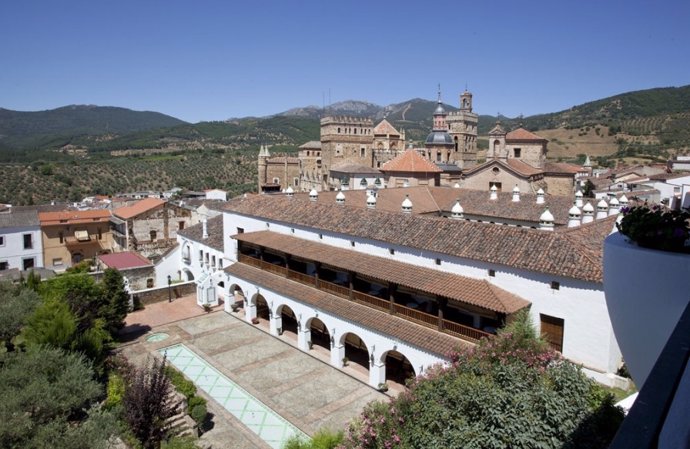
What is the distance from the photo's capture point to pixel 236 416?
1542 centimetres

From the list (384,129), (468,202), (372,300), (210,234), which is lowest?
(372,300)

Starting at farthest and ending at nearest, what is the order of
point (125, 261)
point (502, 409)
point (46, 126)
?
point (46, 126), point (125, 261), point (502, 409)

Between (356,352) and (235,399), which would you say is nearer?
(235,399)

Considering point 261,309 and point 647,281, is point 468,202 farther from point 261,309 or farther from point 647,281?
point 647,281

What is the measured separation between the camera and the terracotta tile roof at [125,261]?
30.3m

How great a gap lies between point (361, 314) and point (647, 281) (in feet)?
41.5

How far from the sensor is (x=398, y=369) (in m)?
18.3

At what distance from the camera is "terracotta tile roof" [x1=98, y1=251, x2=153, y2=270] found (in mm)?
30297

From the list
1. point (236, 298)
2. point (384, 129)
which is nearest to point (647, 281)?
point (236, 298)

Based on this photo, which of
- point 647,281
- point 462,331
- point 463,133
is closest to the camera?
point 647,281

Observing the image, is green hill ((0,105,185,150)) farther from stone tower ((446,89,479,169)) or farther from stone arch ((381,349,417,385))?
stone arch ((381,349,417,385))

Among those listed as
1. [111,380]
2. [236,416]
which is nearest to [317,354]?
[236,416]

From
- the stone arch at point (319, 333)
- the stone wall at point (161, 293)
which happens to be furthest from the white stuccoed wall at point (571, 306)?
the stone wall at point (161, 293)

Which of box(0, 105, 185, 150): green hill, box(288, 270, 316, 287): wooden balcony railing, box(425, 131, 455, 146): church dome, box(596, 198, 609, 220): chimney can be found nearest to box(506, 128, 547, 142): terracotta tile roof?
box(425, 131, 455, 146): church dome
